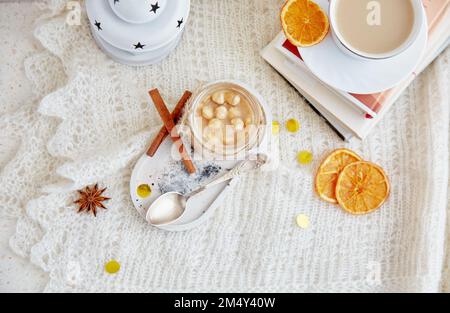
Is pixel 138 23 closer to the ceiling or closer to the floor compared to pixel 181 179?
closer to the ceiling

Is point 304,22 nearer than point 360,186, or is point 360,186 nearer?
point 304,22

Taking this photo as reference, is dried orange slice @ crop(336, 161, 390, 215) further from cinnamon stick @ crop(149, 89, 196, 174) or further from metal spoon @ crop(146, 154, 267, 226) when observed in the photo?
cinnamon stick @ crop(149, 89, 196, 174)

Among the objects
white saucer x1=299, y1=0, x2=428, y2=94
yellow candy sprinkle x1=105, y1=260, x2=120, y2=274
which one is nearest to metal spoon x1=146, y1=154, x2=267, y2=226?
yellow candy sprinkle x1=105, y1=260, x2=120, y2=274

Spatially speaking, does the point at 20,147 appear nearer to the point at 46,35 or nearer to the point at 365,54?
the point at 46,35

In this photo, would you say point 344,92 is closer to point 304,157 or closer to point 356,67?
point 356,67

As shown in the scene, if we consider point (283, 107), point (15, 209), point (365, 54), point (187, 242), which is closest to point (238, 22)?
point (283, 107)

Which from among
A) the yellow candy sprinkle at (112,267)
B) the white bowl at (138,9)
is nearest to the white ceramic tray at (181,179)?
the yellow candy sprinkle at (112,267)

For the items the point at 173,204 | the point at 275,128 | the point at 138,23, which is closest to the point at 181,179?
the point at 173,204
